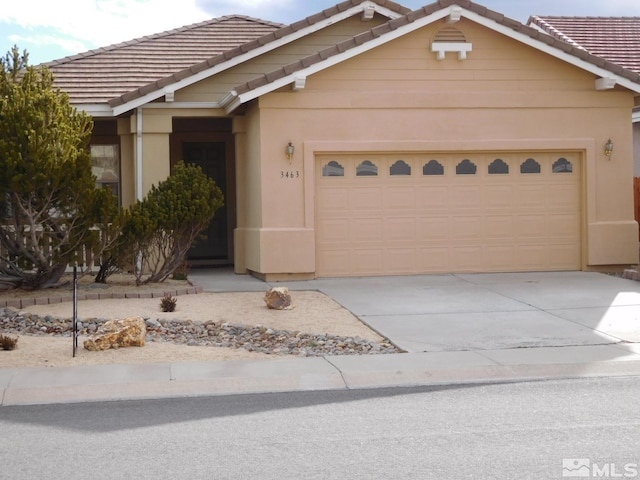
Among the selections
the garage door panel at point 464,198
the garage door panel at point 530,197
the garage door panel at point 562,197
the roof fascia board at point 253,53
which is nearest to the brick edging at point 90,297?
the roof fascia board at point 253,53

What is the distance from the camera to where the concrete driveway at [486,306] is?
11.2 meters

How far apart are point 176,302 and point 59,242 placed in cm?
211

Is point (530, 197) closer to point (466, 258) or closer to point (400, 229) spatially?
point (466, 258)

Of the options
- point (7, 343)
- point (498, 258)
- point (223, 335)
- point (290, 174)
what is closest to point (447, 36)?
point (290, 174)

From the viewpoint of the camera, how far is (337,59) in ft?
53.9

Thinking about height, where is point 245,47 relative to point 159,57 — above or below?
below

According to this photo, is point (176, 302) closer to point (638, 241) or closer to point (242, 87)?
point (242, 87)

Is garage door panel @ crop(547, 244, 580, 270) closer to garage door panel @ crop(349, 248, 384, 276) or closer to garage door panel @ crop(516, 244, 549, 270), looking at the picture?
garage door panel @ crop(516, 244, 549, 270)

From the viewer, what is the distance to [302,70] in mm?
16266

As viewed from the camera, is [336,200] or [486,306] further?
[336,200]

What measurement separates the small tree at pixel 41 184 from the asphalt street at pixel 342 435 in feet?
19.5

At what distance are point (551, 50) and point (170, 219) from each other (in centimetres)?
753

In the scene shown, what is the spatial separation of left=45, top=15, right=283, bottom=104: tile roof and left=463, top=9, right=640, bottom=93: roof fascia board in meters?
6.53

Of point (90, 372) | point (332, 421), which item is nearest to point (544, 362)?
point (332, 421)
